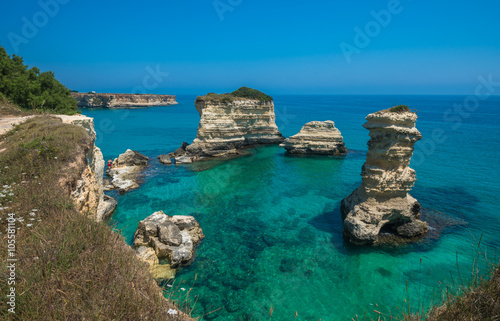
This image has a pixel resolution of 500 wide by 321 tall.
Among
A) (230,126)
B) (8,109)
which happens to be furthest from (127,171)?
(230,126)

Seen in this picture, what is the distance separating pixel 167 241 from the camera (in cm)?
1273

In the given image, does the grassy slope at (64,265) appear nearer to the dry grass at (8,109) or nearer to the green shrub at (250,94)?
the dry grass at (8,109)

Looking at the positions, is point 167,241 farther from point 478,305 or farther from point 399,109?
point 399,109

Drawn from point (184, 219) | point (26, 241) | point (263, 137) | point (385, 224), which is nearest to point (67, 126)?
point (184, 219)

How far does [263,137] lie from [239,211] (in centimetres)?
2417

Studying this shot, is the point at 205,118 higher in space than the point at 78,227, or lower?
higher

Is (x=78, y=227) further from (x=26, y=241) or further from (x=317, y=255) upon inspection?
(x=317, y=255)

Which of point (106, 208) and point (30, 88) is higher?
point (30, 88)

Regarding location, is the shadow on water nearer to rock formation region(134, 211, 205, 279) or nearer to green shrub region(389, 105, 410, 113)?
green shrub region(389, 105, 410, 113)

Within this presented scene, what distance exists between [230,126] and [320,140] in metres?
Answer: 12.8

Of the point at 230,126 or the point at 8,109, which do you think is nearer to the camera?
the point at 8,109

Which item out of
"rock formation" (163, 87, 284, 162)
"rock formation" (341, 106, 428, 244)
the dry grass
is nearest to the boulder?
"rock formation" (341, 106, 428, 244)

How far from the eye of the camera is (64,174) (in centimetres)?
831

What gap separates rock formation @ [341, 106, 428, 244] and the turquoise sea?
1114mm
